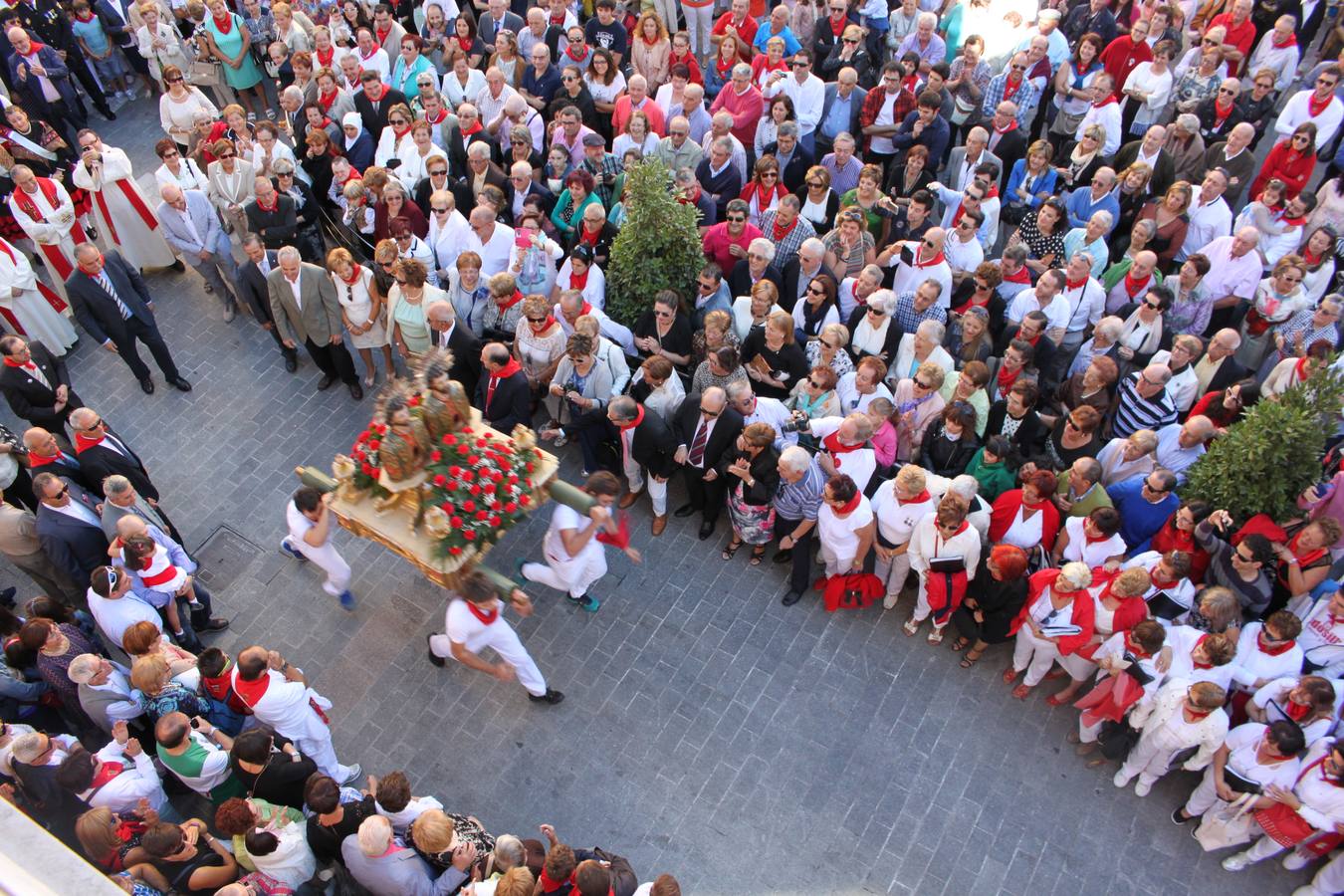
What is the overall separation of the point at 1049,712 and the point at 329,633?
6036mm

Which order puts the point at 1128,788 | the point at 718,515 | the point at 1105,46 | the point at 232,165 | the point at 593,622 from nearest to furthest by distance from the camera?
the point at 1128,788
the point at 593,622
the point at 718,515
the point at 232,165
the point at 1105,46

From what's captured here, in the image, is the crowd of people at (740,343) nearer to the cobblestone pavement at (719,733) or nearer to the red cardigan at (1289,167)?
the red cardigan at (1289,167)

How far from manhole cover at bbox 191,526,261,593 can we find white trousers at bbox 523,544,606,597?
290 cm

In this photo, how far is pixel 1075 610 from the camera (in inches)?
273

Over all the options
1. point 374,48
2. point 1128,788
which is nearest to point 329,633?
point 1128,788

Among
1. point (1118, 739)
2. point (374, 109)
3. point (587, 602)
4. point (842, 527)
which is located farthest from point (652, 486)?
point (374, 109)

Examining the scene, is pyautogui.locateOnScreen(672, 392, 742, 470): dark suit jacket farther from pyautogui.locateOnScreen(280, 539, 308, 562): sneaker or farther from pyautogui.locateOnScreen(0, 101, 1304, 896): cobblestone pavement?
pyautogui.locateOnScreen(280, 539, 308, 562): sneaker

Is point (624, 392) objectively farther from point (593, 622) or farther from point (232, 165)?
point (232, 165)

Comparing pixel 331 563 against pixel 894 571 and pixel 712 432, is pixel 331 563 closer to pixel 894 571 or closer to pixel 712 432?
pixel 712 432

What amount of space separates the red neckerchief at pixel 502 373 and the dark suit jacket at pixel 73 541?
10.8 feet

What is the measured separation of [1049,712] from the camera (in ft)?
25.1

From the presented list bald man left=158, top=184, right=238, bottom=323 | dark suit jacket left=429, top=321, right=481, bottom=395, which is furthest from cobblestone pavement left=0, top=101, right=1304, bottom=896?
bald man left=158, top=184, right=238, bottom=323

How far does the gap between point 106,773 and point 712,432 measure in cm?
493

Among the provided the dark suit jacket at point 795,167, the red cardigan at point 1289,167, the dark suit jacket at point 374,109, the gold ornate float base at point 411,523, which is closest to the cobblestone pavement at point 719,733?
the gold ornate float base at point 411,523
